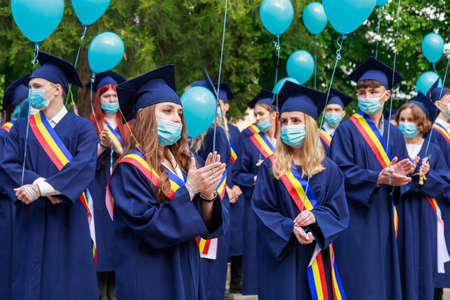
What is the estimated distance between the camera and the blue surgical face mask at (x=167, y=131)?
3.94 meters

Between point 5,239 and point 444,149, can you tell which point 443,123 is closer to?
point 444,149

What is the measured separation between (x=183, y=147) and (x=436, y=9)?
10.8 metres

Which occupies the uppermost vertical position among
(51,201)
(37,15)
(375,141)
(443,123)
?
(37,15)

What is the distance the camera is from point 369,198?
19.0 ft

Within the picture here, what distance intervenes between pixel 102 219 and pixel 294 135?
319 centimetres

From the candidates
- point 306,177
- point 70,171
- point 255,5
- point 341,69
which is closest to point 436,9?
point 341,69

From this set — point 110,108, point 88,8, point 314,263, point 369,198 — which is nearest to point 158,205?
point 314,263

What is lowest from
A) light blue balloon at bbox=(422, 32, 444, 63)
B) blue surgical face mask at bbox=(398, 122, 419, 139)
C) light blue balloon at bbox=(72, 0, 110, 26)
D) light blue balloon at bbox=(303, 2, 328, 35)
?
blue surgical face mask at bbox=(398, 122, 419, 139)

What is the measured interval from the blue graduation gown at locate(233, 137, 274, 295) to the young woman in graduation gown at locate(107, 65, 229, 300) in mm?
3903

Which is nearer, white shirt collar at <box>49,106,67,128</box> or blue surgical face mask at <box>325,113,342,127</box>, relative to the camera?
white shirt collar at <box>49,106,67,128</box>

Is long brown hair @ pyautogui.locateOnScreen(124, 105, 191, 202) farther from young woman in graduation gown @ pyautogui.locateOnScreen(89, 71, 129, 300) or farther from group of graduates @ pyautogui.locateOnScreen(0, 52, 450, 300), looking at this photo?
young woman in graduation gown @ pyautogui.locateOnScreen(89, 71, 129, 300)

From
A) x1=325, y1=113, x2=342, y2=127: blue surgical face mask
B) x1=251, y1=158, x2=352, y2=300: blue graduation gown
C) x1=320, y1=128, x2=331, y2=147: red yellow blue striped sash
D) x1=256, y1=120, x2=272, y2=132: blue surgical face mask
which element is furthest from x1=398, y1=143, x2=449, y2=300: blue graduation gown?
x1=256, y1=120, x2=272, y2=132: blue surgical face mask

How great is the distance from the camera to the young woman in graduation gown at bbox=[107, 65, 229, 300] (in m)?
3.66

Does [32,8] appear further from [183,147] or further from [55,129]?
[183,147]
